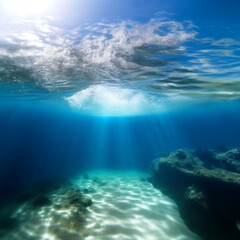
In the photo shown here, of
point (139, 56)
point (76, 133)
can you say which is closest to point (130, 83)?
point (139, 56)

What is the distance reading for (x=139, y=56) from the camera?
10844 mm

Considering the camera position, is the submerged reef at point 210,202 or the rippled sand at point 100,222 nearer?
the rippled sand at point 100,222

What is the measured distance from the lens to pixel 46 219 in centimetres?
922

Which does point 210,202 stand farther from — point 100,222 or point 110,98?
point 110,98

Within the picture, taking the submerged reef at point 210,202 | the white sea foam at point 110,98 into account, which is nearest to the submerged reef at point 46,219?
the submerged reef at point 210,202

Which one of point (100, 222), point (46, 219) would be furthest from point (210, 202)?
point (46, 219)

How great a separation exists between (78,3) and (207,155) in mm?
19945

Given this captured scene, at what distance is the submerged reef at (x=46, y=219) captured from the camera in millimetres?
7961

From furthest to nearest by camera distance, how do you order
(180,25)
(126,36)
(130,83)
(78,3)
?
1. (130,83)
2. (126,36)
3. (180,25)
4. (78,3)

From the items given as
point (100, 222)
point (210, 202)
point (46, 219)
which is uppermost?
point (210, 202)

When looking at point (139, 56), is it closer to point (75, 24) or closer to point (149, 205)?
point (75, 24)

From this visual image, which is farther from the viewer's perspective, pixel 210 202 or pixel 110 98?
pixel 110 98

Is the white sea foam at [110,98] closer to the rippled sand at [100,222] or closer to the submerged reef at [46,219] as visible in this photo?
the submerged reef at [46,219]

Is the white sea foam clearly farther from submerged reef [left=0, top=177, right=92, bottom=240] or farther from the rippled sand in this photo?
the rippled sand
